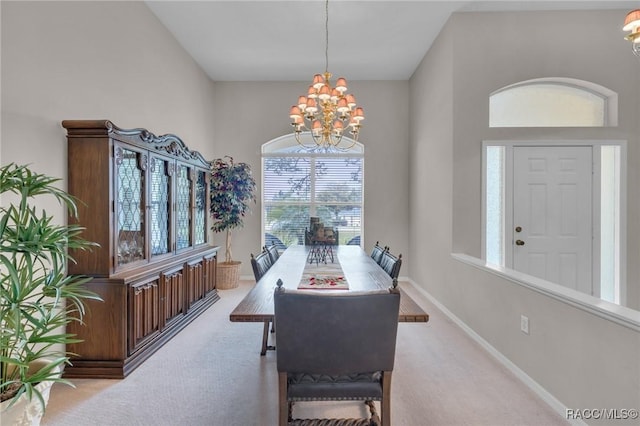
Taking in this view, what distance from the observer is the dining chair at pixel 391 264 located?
2467mm

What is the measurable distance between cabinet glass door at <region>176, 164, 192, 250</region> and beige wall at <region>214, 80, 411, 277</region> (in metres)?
1.77

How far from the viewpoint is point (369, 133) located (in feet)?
18.2

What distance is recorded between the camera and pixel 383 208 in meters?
5.59

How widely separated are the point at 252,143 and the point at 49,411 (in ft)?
14.3

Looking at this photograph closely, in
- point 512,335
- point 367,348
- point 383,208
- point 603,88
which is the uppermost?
point 603,88

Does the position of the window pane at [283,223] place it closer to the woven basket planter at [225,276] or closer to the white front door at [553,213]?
the woven basket planter at [225,276]

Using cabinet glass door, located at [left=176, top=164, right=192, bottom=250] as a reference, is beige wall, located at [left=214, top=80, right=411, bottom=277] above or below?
above

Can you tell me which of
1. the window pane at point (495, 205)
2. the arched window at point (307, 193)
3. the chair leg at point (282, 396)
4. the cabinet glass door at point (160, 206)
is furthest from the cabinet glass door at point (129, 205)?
the window pane at point (495, 205)

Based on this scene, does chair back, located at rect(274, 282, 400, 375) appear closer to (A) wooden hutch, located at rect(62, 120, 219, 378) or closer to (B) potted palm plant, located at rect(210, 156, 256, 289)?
(A) wooden hutch, located at rect(62, 120, 219, 378)

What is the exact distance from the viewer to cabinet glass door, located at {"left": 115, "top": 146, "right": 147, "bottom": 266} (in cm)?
256

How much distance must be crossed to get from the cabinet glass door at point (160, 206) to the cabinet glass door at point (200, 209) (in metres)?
0.64

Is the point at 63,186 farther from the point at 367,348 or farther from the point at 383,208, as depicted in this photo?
the point at 383,208

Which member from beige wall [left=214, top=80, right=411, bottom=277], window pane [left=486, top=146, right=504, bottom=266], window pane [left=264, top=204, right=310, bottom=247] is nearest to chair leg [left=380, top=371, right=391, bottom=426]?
window pane [left=486, top=146, right=504, bottom=266]

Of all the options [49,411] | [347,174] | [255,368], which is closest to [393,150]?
[347,174]
